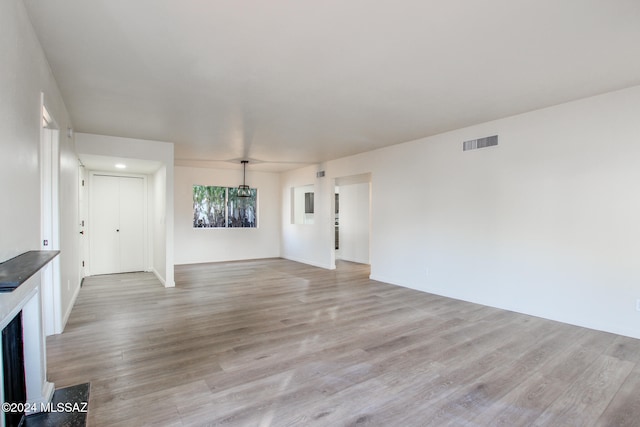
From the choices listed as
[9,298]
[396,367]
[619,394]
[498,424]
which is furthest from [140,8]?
[619,394]

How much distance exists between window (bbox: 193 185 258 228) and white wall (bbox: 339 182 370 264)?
105 inches

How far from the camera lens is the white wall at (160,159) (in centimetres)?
528

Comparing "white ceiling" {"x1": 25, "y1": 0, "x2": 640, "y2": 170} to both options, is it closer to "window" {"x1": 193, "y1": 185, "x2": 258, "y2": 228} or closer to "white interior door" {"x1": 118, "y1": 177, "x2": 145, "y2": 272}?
"white interior door" {"x1": 118, "y1": 177, "x2": 145, "y2": 272}

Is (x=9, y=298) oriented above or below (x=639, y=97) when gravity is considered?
below

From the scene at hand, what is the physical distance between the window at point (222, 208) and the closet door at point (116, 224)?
61.0 inches

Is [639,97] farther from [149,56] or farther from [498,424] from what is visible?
[149,56]

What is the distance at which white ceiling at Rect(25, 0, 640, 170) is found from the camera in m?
2.10

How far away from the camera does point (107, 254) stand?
281 inches

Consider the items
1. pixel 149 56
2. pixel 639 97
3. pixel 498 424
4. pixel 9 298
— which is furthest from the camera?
pixel 639 97

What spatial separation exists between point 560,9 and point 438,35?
745mm

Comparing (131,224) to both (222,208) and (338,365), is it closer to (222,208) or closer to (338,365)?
(222,208)

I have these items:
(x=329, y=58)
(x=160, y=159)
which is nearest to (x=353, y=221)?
(x=160, y=159)

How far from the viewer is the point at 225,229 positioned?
9133 mm

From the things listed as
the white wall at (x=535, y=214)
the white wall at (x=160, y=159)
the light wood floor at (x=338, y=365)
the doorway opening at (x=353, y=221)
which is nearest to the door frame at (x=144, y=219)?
the white wall at (x=160, y=159)
